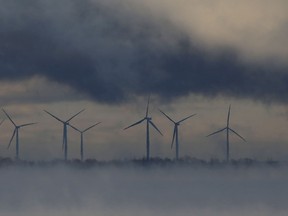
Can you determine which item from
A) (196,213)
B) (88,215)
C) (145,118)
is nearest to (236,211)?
(196,213)

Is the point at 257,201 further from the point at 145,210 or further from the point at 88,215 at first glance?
the point at 88,215

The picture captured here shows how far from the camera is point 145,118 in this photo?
627 feet

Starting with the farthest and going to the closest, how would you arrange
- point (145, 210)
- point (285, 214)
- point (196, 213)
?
point (145, 210)
point (196, 213)
point (285, 214)

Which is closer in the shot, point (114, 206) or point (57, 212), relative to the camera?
point (57, 212)

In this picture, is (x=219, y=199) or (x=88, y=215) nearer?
(x=88, y=215)

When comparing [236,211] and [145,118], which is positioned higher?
[145,118]

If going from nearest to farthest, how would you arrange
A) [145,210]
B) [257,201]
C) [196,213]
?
1. [196,213]
2. [145,210]
3. [257,201]

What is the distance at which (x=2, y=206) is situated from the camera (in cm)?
19162

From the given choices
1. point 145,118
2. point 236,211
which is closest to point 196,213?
point 236,211

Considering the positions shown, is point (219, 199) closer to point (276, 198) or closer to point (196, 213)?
point (276, 198)

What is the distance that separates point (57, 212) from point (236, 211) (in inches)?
844

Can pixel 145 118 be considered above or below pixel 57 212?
above

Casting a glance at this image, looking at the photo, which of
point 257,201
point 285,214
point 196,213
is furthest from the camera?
point 257,201

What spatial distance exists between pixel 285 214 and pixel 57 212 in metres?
30.0
